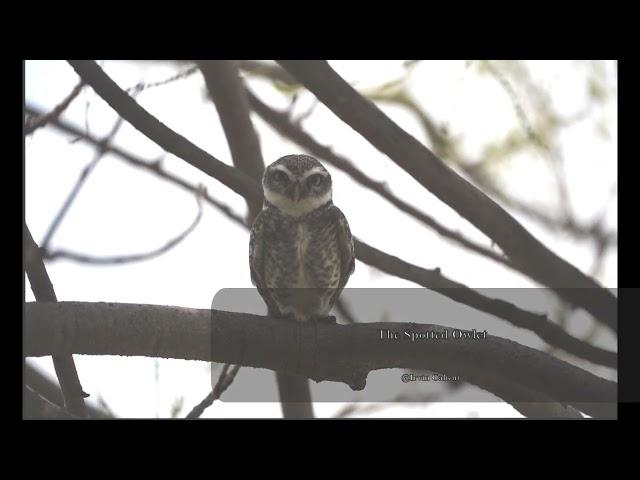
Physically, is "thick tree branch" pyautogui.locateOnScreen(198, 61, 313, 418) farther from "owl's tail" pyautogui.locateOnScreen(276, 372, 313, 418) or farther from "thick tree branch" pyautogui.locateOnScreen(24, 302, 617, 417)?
"thick tree branch" pyautogui.locateOnScreen(24, 302, 617, 417)

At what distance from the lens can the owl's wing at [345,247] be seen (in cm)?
317

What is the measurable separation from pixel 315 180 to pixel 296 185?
9cm

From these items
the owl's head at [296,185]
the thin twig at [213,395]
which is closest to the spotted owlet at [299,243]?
the owl's head at [296,185]

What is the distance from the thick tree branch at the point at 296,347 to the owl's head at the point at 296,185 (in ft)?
2.87

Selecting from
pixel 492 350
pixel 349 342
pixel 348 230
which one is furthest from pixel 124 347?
pixel 348 230

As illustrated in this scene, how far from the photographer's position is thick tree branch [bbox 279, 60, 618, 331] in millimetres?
2902

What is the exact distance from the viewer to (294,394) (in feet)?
11.4

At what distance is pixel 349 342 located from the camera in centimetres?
244

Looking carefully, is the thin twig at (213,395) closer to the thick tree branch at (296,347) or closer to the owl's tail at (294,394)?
the thick tree branch at (296,347)

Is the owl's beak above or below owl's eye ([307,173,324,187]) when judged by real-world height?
below

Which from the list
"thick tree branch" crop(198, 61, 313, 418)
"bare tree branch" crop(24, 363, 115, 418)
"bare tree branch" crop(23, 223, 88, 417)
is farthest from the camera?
"thick tree branch" crop(198, 61, 313, 418)

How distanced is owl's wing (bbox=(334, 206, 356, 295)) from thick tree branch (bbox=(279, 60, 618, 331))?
1.19ft

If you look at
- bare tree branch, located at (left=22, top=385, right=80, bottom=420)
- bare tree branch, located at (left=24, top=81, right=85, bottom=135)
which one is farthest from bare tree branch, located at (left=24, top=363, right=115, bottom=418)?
bare tree branch, located at (left=24, top=81, right=85, bottom=135)

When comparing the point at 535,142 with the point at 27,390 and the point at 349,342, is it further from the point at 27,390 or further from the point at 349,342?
the point at 27,390
